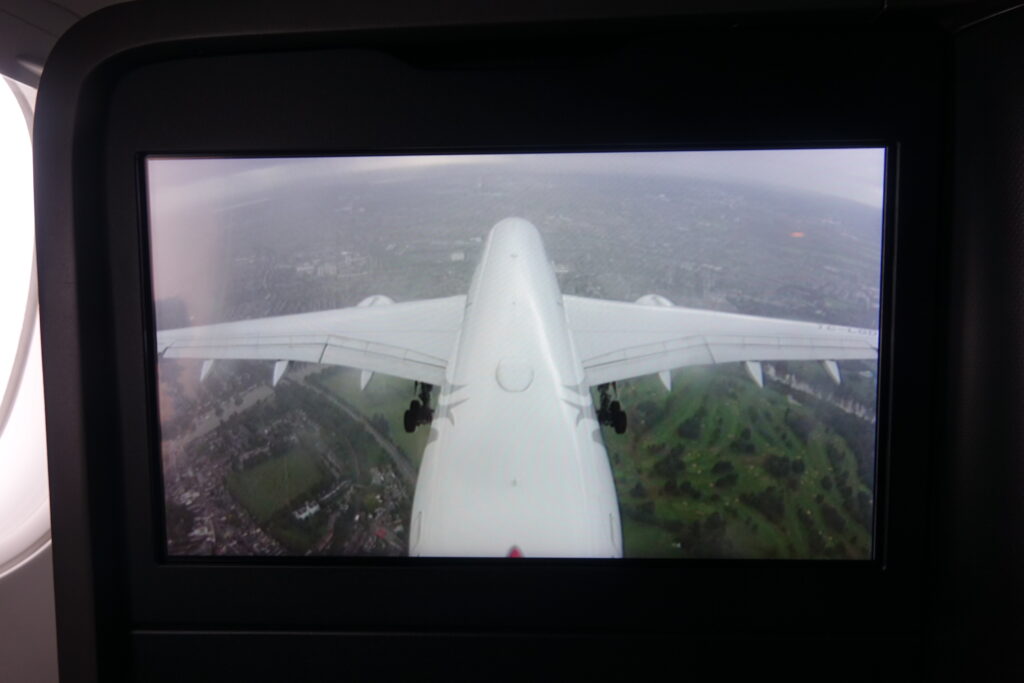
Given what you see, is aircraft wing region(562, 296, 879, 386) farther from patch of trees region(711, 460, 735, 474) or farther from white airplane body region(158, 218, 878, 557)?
patch of trees region(711, 460, 735, 474)

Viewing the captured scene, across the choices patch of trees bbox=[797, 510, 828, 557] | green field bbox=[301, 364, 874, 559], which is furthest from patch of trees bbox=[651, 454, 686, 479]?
patch of trees bbox=[797, 510, 828, 557]

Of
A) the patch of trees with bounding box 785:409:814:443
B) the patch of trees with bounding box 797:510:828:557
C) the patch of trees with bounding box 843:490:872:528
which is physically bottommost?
the patch of trees with bounding box 797:510:828:557

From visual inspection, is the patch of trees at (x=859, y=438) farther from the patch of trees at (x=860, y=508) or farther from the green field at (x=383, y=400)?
the green field at (x=383, y=400)

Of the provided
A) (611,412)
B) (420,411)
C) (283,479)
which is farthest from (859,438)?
(283,479)

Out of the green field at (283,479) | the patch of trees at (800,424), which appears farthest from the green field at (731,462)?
the green field at (283,479)

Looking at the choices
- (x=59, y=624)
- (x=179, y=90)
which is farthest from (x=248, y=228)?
(x=59, y=624)
